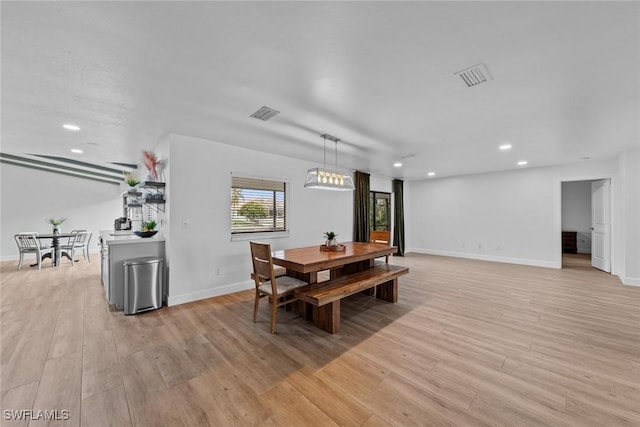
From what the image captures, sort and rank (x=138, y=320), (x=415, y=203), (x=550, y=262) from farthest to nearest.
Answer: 1. (x=415, y=203)
2. (x=550, y=262)
3. (x=138, y=320)

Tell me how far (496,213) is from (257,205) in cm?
640

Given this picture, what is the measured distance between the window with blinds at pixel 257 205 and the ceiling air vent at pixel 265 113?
1.57m

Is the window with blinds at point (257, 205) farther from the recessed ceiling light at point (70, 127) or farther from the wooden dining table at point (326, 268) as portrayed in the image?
the recessed ceiling light at point (70, 127)

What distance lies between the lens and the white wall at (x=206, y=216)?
3.56 metres

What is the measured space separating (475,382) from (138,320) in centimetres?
363

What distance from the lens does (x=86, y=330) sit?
279cm

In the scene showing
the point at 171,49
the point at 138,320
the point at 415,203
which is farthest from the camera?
the point at 415,203

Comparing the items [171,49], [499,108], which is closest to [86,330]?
[171,49]

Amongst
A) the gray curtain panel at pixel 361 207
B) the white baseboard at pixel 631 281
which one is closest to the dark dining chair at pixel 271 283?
the gray curtain panel at pixel 361 207

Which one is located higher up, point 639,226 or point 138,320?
point 639,226

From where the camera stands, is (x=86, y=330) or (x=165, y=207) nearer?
(x=86, y=330)

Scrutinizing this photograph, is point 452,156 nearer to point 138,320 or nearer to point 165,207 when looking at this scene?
point 165,207

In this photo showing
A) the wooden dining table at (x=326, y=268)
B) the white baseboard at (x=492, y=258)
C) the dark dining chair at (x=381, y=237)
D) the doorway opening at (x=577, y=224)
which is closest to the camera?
the wooden dining table at (x=326, y=268)

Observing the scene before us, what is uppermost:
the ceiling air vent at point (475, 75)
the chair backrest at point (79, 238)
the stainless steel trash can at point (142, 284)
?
the ceiling air vent at point (475, 75)
